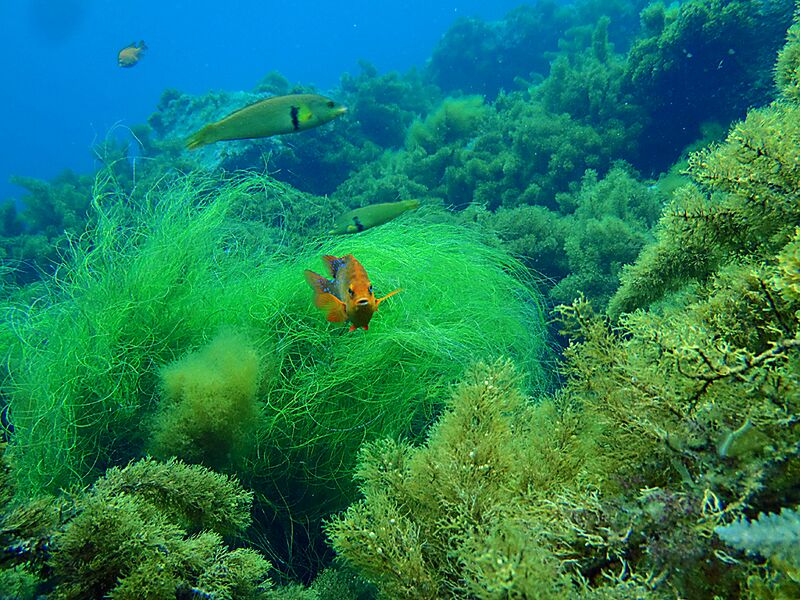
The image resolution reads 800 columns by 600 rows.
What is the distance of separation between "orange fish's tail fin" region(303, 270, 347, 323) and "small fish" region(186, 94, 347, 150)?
1.32 metres

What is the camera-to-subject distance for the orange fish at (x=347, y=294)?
8.20 feet

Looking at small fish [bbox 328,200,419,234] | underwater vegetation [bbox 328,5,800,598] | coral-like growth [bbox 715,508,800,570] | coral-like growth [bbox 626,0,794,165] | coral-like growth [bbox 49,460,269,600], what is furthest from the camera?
coral-like growth [bbox 626,0,794,165]

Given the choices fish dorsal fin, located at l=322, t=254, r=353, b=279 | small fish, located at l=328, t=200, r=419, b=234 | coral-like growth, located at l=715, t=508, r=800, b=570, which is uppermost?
small fish, located at l=328, t=200, r=419, b=234

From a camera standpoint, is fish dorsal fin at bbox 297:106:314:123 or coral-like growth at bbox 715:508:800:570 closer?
coral-like growth at bbox 715:508:800:570

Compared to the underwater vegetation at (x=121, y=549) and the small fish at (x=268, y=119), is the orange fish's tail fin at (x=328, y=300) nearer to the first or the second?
the underwater vegetation at (x=121, y=549)

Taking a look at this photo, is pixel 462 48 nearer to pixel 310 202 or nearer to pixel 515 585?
pixel 310 202

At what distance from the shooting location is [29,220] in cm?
1064

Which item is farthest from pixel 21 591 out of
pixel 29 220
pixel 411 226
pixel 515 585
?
pixel 29 220

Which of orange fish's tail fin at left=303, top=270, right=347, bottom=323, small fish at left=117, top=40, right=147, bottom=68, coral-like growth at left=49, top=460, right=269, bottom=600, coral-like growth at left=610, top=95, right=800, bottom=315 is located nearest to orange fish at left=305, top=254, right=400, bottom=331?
orange fish's tail fin at left=303, top=270, right=347, bottom=323

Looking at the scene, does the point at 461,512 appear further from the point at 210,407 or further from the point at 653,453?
the point at 210,407

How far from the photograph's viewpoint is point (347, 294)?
8.46ft

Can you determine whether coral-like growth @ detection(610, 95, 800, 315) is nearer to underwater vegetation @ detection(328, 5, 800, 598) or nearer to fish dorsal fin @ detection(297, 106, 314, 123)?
underwater vegetation @ detection(328, 5, 800, 598)

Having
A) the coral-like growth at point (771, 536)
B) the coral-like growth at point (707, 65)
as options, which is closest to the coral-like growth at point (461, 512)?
the coral-like growth at point (771, 536)

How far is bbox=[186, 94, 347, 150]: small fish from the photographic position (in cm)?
335
